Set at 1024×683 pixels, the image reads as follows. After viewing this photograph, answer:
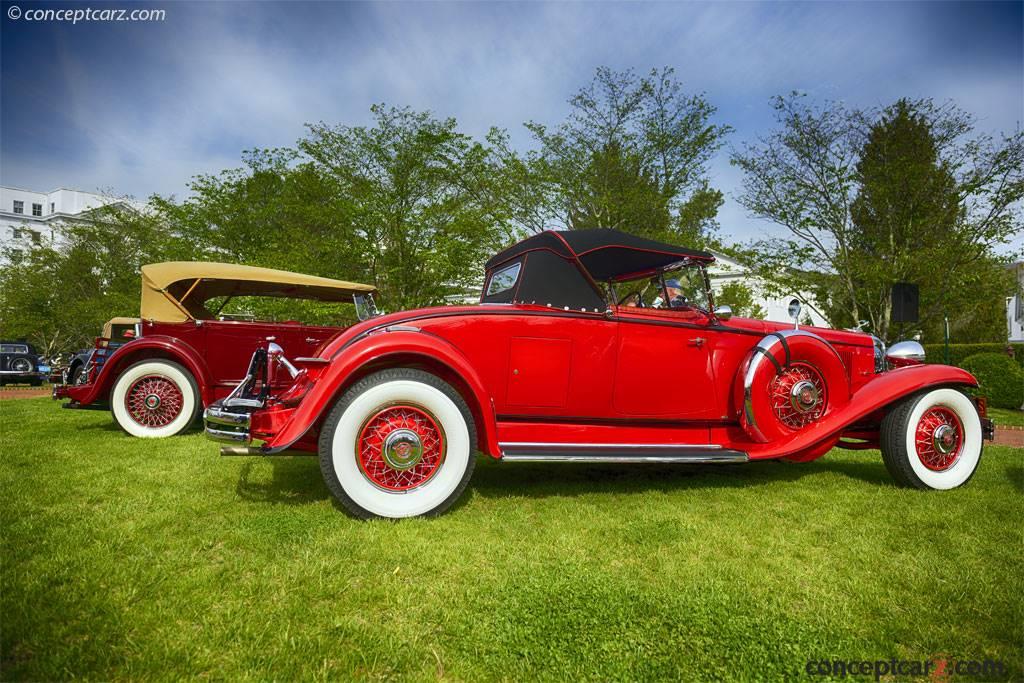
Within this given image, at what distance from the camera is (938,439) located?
414cm

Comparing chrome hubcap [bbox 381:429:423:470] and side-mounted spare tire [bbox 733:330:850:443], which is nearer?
chrome hubcap [bbox 381:429:423:470]

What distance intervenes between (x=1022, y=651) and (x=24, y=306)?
29380mm

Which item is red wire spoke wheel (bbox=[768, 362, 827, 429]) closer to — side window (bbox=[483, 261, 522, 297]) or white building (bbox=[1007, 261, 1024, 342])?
side window (bbox=[483, 261, 522, 297])

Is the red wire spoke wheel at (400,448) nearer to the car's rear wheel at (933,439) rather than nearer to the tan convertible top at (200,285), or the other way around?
the car's rear wheel at (933,439)

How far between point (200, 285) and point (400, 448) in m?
5.00

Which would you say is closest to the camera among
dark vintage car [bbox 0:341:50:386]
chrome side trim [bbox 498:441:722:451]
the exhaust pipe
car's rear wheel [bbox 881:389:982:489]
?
the exhaust pipe

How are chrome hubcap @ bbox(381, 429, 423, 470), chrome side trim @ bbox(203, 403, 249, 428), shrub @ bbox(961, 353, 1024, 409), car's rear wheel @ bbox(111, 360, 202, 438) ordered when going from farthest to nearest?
shrub @ bbox(961, 353, 1024, 409) → car's rear wheel @ bbox(111, 360, 202, 438) → chrome side trim @ bbox(203, 403, 249, 428) → chrome hubcap @ bbox(381, 429, 423, 470)

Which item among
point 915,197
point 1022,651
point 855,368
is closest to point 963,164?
point 915,197

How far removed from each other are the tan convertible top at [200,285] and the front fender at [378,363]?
142 inches

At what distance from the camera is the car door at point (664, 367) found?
3.88 m

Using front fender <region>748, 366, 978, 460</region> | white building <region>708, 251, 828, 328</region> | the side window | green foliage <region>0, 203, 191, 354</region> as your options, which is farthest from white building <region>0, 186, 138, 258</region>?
front fender <region>748, 366, 978, 460</region>

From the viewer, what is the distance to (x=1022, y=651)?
1923 millimetres

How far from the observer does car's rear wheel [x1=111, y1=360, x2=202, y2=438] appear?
6082 mm

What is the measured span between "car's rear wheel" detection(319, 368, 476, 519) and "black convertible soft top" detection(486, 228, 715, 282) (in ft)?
4.56
